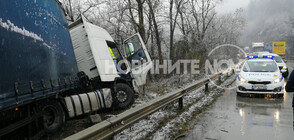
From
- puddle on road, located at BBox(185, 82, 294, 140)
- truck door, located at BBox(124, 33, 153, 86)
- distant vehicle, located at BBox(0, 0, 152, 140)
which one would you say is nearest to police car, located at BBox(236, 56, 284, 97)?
puddle on road, located at BBox(185, 82, 294, 140)

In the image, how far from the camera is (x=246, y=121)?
16.5 feet

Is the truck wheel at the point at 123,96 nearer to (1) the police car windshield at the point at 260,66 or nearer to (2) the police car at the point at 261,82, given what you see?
(2) the police car at the point at 261,82

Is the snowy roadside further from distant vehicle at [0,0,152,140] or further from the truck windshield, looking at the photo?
the truck windshield

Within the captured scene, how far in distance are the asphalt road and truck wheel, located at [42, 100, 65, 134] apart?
121 inches

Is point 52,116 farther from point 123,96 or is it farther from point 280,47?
point 280,47

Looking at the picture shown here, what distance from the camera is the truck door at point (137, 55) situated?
8.94 metres

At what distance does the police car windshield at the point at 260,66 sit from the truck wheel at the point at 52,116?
7749mm

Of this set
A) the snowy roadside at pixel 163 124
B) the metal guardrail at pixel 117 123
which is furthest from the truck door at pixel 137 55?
the metal guardrail at pixel 117 123

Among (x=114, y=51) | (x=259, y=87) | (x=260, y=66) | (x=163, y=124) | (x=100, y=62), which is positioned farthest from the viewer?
(x=260, y=66)

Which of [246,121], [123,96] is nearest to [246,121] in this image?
[246,121]

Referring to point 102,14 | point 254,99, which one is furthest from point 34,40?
point 102,14

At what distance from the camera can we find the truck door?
8.94 meters

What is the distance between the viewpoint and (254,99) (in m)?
7.54

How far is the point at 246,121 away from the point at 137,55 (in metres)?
5.39
